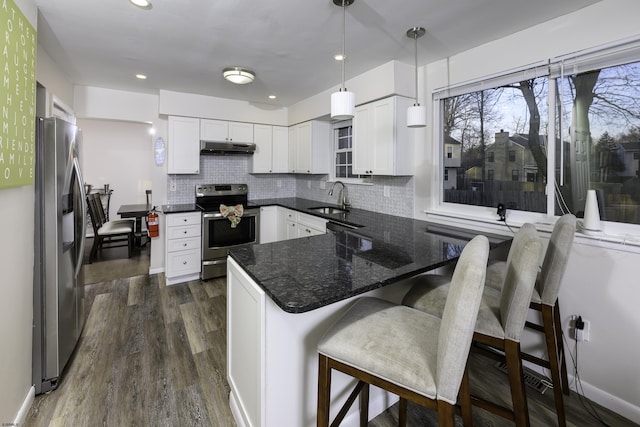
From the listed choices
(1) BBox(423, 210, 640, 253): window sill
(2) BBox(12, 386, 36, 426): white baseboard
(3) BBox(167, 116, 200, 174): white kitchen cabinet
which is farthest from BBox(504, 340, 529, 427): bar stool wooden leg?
(3) BBox(167, 116, 200, 174): white kitchen cabinet

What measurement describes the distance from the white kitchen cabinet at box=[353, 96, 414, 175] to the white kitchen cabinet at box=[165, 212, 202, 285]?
2248 mm

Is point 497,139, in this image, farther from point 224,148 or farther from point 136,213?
point 136,213

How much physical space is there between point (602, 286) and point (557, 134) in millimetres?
1032

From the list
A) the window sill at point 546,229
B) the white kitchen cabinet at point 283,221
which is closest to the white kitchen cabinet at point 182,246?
the white kitchen cabinet at point 283,221

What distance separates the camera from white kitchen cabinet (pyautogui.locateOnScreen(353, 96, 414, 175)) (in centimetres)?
280

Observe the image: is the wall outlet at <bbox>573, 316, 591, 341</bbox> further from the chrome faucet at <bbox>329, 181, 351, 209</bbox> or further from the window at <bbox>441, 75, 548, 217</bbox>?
the chrome faucet at <bbox>329, 181, 351, 209</bbox>

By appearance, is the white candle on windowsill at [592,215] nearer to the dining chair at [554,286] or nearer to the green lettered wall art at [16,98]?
the dining chair at [554,286]

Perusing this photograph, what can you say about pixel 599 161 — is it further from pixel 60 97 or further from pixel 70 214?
pixel 60 97

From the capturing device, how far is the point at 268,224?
170 inches

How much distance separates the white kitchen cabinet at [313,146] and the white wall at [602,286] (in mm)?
2469

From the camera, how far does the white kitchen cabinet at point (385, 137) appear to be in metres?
2.80

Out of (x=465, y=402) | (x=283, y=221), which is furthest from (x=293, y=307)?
(x=283, y=221)

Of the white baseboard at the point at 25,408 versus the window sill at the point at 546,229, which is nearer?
the white baseboard at the point at 25,408

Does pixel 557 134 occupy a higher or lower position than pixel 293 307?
higher
